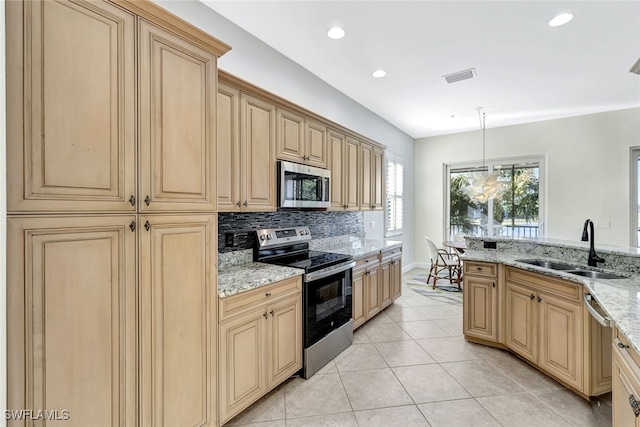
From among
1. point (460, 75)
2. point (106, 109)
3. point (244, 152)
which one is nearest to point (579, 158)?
point (460, 75)

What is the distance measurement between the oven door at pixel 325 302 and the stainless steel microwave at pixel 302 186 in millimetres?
680

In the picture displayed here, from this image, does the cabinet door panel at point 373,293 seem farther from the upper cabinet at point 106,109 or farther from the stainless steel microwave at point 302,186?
the upper cabinet at point 106,109

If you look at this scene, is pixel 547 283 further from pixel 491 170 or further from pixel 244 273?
pixel 491 170

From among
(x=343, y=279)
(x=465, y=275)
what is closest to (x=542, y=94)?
(x=465, y=275)

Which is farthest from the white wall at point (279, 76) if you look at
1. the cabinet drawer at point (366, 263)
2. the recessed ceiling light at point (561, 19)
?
the recessed ceiling light at point (561, 19)

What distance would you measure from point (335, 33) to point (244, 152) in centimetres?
141

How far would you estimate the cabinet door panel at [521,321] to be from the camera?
2449 mm

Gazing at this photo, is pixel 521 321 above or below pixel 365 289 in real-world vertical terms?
below

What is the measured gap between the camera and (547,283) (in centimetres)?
231

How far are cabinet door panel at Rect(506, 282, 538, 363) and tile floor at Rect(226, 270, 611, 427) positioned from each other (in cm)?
16

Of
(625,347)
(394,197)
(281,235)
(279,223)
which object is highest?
(394,197)

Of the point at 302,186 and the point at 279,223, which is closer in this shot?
the point at 302,186

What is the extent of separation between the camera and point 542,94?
13.0 ft

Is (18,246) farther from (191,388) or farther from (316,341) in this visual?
(316,341)
